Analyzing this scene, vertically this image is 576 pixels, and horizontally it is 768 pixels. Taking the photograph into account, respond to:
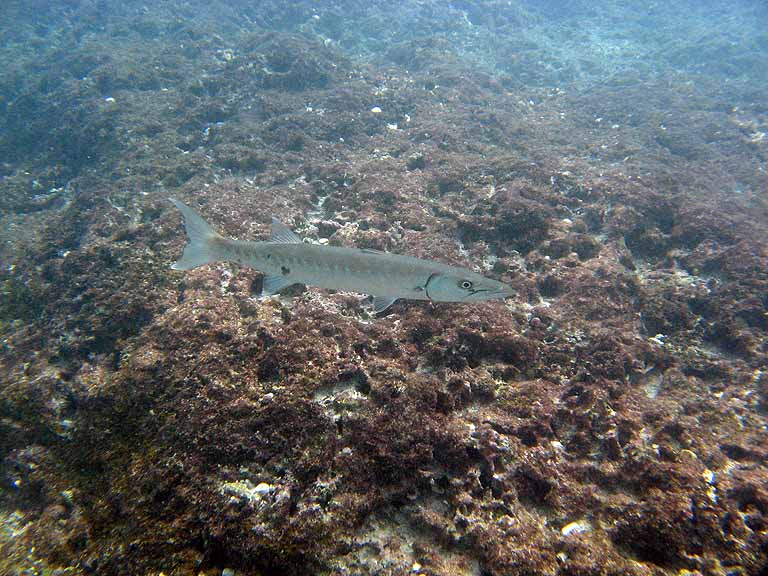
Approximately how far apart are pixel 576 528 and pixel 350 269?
117 inches

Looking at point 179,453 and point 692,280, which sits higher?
point 179,453

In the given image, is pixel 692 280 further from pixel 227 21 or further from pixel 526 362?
pixel 227 21

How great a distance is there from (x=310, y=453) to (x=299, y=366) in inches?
33.8

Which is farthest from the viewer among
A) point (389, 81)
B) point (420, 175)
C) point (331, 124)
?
point (389, 81)

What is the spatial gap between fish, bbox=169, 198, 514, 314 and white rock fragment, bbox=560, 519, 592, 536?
1959mm

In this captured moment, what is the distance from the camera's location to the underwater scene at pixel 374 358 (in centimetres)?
266

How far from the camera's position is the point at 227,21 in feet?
81.7

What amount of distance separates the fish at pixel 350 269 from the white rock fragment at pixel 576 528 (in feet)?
6.43

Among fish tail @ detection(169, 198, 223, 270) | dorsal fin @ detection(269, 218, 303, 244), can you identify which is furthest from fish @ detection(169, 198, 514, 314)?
dorsal fin @ detection(269, 218, 303, 244)

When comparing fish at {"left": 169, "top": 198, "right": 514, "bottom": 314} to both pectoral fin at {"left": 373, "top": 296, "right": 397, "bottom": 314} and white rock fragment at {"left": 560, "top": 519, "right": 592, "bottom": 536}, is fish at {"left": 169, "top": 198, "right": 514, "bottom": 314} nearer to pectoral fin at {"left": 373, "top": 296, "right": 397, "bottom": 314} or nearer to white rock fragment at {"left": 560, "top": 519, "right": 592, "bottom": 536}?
pectoral fin at {"left": 373, "top": 296, "right": 397, "bottom": 314}

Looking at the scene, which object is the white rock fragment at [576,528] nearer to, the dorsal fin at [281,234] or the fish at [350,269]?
the fish at [350,269]

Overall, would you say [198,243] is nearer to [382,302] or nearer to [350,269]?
[350,269]

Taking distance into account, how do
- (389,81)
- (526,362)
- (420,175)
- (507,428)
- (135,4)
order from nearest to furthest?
(507,428) → (526,362) → (420,175) → (389,81) → (135,4)

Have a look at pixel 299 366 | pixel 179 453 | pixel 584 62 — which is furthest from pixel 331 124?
pixel 584 62
